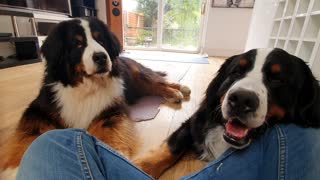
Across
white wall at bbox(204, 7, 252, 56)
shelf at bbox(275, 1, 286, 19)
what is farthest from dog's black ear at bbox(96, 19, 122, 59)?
white wall at bbox(204, 7, 252, 56)

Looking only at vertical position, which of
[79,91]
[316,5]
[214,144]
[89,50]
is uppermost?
[316,5]

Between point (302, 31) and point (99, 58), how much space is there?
4.53 feet

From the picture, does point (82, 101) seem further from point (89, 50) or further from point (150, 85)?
point (150, 85)

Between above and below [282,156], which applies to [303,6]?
above

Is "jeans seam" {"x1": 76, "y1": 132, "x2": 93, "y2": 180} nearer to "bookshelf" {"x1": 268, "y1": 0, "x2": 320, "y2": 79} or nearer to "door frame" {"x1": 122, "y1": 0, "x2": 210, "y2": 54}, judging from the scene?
"bookshelf" {"x1": 268, "y1": 0, "x2": 320, "y2": 79}

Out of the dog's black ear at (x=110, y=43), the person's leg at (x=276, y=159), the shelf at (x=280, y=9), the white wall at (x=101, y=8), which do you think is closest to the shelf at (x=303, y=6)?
the shelf at (x=280, y=9)

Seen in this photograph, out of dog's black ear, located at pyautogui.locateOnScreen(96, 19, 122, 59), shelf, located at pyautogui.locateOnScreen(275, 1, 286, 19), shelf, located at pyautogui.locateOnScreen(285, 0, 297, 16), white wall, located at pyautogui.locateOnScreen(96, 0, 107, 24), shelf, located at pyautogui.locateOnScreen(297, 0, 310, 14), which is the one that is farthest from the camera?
white wall, located at pyautogui.locateOnScreen(96, 0, 107, 24)

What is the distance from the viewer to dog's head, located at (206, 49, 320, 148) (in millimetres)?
740

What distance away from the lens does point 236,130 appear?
2.65ft

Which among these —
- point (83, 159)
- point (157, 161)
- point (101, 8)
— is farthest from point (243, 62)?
point (101, 8)

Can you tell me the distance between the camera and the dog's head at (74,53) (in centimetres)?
122

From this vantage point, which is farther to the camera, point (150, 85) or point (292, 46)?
point (150, 85)

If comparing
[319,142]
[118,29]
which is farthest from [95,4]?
[319,142]

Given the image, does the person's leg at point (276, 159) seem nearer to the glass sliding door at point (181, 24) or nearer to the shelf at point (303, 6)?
the shelf at point (303, 6)
